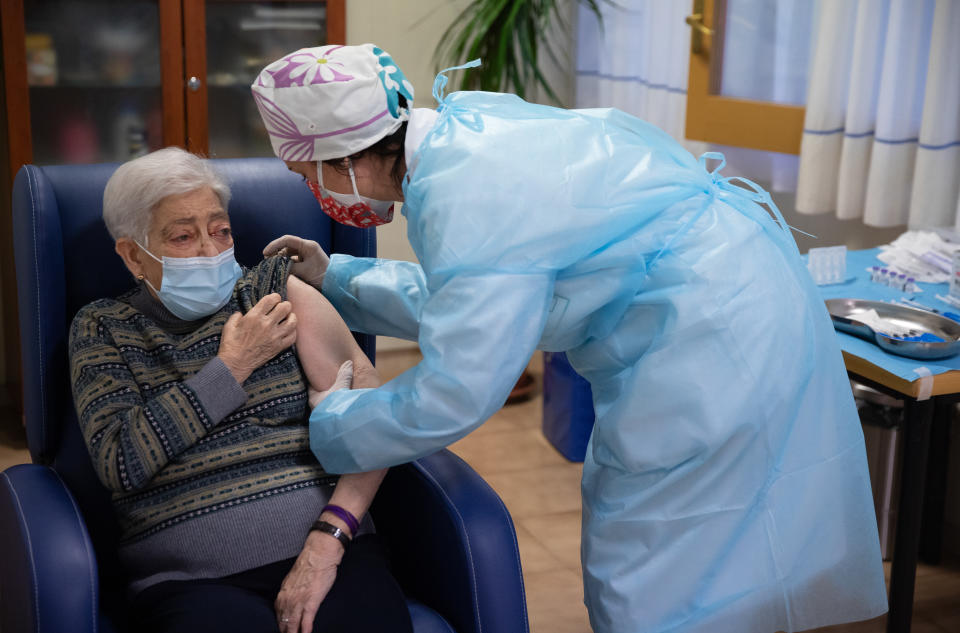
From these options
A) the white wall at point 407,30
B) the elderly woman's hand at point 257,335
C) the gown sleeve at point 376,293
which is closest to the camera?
the elderly woman's hand at point 257,335

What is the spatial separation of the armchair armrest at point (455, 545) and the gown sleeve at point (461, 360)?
0.19 metres

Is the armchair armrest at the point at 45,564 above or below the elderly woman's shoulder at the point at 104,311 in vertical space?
below

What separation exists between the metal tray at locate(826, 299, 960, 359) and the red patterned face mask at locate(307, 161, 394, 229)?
1.01 metres

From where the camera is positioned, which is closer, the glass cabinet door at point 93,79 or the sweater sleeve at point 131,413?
the sweater sleeve at point 131,413

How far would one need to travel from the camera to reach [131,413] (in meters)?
1.54

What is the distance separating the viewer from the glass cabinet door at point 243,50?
10.8 ft

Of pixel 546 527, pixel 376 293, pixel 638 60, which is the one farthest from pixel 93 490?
pixel 638 60

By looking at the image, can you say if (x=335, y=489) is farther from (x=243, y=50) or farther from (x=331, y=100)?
(x=243, y=50)

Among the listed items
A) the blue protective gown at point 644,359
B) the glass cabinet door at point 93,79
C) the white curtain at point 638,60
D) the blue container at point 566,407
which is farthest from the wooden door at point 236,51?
the blue protective gown at point 644,359

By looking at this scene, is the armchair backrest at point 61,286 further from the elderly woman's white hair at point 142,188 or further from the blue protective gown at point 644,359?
the blue protective gown at point 644,359

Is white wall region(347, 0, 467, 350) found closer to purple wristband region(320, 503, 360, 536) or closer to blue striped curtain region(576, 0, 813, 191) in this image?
blue striped curtain region(576, 0, 813, 191)

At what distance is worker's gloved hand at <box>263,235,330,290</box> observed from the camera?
1820 millimetres

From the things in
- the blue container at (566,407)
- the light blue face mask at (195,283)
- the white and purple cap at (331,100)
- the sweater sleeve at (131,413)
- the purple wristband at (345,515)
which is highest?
the white and purple cap at (331,100)

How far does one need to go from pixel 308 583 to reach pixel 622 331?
2.01 feet
